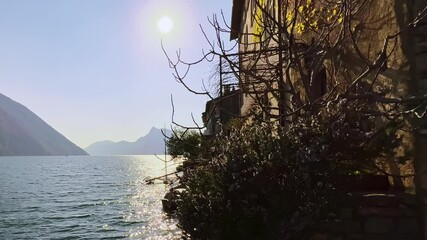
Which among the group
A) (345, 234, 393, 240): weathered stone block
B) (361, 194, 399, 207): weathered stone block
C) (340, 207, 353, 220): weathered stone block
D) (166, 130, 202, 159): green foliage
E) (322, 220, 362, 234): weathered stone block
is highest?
(166, 130, 202, 159): green foliage

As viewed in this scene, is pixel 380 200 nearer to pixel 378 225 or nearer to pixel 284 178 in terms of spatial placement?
pixel 378 225

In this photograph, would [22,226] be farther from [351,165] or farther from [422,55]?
[422,55]

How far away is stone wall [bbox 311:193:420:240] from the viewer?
590 centimetres

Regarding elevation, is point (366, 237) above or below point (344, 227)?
below

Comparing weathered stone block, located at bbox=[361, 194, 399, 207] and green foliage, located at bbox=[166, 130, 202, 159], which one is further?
green foliage, located at bbox=[166, 130, 202, 159]

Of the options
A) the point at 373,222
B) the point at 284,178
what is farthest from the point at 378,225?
the point at 284,178

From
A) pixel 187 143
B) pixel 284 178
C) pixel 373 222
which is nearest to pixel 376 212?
pixel 373 222

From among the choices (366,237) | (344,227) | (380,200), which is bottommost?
(366,237)

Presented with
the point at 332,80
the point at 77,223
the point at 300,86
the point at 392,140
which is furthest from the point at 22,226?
the point at 392,140

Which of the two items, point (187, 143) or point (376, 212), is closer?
point (376, 212)

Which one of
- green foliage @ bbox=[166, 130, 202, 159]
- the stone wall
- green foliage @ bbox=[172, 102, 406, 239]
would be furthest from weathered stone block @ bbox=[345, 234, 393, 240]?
green foliage @ bbox=[166, 130, 202, 159]

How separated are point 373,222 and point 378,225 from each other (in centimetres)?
9

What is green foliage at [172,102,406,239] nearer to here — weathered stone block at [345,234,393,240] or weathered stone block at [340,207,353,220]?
weathered stone block at [340,207,353,220]

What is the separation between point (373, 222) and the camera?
233 inches
